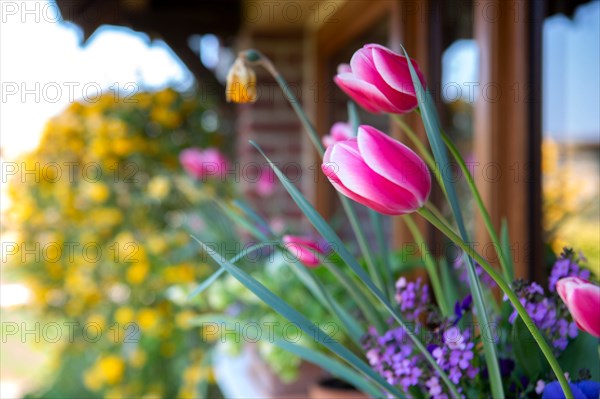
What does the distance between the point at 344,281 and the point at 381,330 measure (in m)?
0.09

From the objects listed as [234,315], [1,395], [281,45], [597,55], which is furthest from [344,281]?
[1,395]

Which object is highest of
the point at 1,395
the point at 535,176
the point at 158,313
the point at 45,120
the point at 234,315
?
the point at 45,120

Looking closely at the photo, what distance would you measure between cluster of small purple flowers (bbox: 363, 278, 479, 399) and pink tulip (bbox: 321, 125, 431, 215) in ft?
0.66

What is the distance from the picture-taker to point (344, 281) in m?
0.67

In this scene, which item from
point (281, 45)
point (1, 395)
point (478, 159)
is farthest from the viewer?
point (1, 395)

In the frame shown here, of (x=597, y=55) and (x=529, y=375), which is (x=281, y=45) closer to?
(x=597, y=55)

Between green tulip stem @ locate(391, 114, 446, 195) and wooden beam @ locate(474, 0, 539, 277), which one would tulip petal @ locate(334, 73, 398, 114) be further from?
wooden beam @ locate(474, 0, 539, 277)

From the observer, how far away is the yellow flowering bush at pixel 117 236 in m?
2.73

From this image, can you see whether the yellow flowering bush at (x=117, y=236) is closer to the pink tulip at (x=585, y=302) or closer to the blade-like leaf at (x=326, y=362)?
the blade-like leaf at (x=326, y=362)

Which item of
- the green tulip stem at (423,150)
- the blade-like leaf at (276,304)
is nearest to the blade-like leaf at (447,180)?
the green tulip stem at (423,150)

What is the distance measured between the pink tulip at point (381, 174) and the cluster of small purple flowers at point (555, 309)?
0.70ft

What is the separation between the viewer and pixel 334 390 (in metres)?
1.18

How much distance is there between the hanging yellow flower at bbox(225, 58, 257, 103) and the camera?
2.33 ft

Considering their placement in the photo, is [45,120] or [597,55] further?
[45,120]
